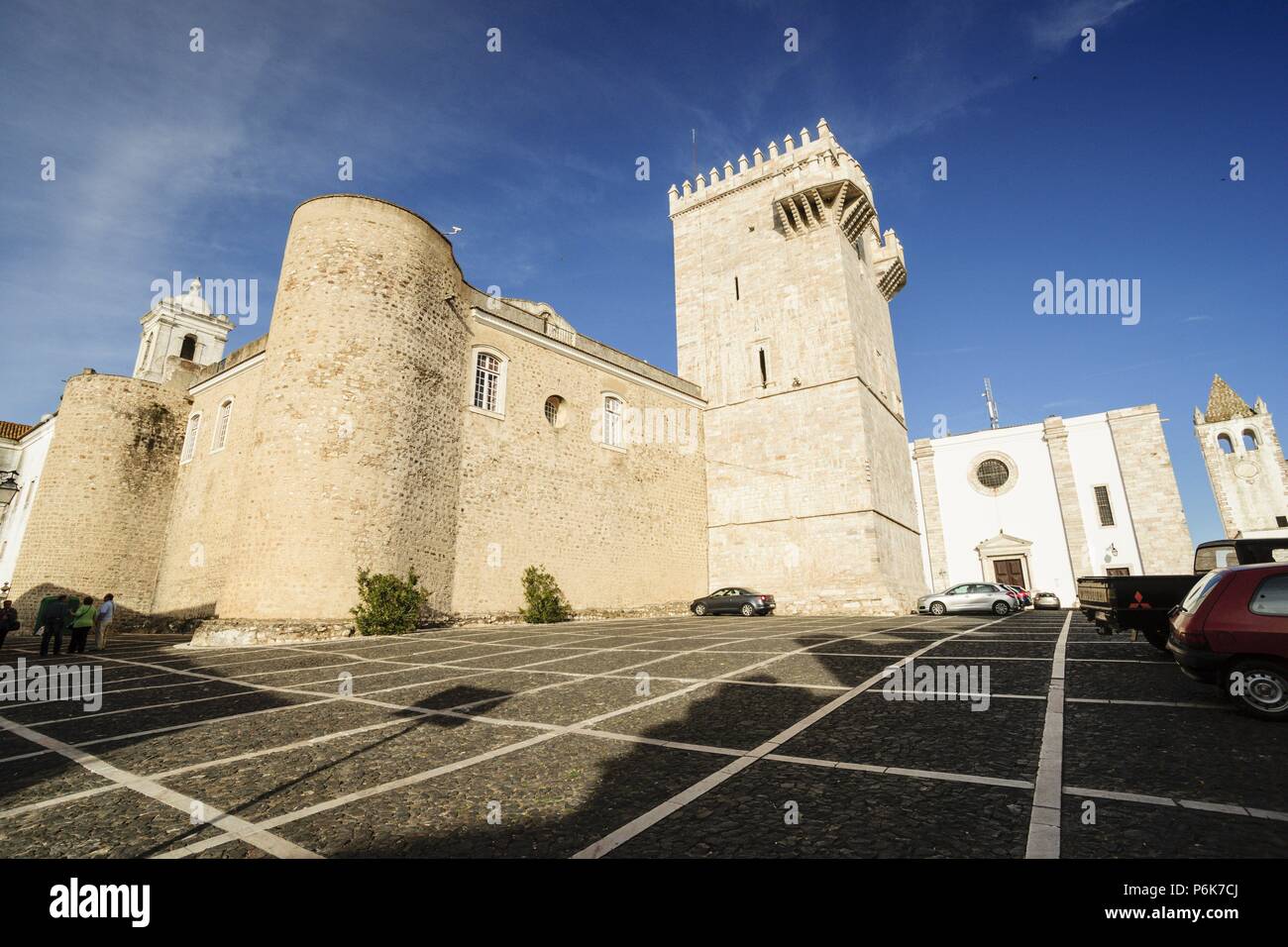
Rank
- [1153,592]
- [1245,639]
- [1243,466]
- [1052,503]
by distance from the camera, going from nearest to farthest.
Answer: [1245,639] → [1153,592] → [1052,503] → [1243,466]

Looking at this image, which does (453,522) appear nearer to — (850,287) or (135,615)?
(135,615)

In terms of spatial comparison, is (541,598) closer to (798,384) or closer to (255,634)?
(255,634)

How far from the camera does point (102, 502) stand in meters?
18.6

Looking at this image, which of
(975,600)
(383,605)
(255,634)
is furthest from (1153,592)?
(255,634)

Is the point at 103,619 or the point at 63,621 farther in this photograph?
the point at 103,619

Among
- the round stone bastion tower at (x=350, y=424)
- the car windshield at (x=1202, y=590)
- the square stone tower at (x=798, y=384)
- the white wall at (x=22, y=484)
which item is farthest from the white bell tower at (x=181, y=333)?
the car windshield at (x=1202, y=590)

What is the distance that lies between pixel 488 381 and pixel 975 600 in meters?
17.0

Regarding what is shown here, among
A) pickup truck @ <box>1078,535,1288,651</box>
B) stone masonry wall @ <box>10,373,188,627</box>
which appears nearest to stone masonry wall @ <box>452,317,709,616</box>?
stone masonry wall @ <box>10,373,188,627</box>

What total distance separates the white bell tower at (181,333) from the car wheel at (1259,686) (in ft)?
156

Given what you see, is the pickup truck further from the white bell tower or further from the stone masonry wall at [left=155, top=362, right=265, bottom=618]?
the white bell tower

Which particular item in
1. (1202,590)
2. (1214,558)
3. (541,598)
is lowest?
(541,598)

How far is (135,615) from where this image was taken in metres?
18.5

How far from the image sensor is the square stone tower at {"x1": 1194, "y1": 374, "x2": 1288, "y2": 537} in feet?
104

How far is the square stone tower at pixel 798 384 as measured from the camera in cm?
2044
